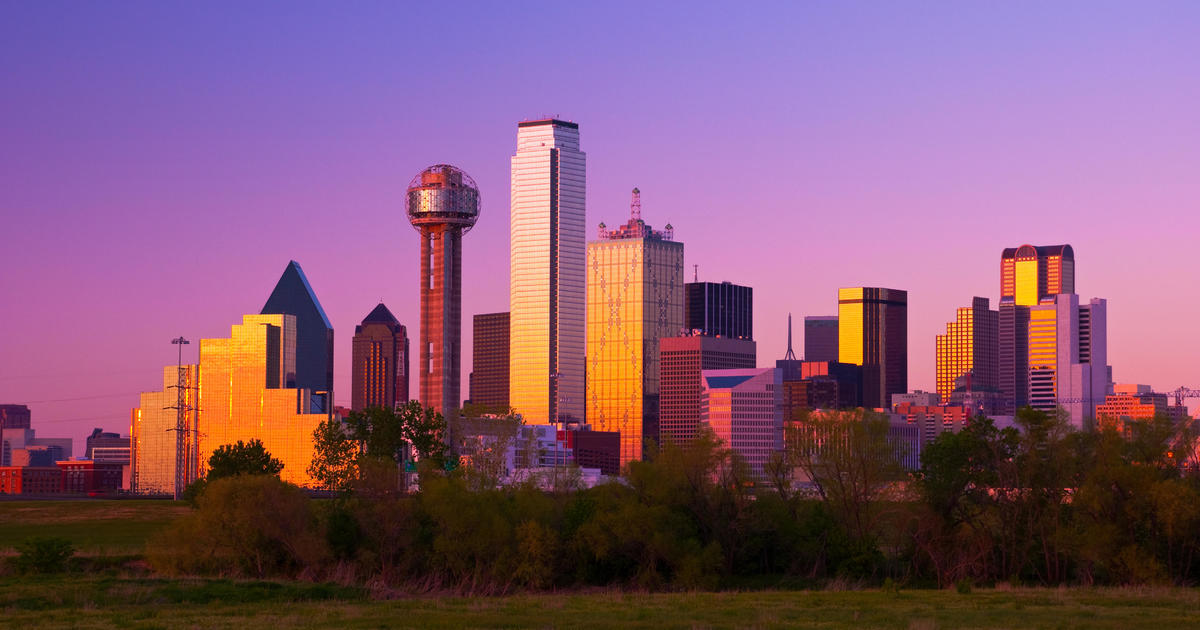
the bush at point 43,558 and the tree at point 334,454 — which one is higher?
the tree at point 334,454

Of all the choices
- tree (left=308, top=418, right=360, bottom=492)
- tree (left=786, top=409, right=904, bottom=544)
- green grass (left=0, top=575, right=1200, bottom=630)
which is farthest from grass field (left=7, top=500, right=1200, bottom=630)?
tree (left=308, top=418, right=360, bottom=492)

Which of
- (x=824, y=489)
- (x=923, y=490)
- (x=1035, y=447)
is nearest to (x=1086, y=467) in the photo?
(x=1035, y=447)

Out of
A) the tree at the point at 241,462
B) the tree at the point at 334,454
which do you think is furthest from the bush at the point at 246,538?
the tree at the point at 241,462

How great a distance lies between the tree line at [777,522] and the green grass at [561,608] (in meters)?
13.6

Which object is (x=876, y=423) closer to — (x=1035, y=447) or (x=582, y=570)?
(x=1035, y=447)

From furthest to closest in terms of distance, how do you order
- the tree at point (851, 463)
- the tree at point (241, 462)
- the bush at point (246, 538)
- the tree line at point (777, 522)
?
the tree at point (241, 462), the tree at point (851, 463), the bush at point (246, 538), the tree line at point (777, 522)

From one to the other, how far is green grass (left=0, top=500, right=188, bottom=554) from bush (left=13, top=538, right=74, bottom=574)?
398 inches

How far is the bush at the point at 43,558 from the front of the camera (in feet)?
291

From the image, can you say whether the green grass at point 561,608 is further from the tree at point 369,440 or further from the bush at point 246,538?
the tree at point 369,440

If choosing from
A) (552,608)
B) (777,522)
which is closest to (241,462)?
(777,522)

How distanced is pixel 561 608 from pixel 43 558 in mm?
Answer: 39868

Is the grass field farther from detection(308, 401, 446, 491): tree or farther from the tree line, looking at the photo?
detection(308, 401, 446, 491): tree

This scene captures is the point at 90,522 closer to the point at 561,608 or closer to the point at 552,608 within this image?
the point at 552,608

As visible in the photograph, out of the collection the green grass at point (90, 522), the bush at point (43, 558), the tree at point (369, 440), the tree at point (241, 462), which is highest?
the tree at point (369, 440)
